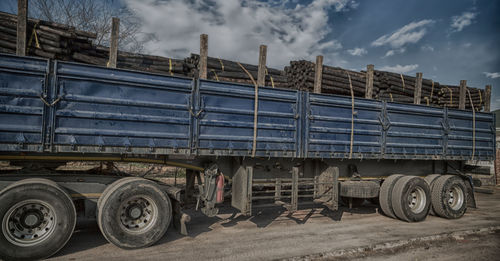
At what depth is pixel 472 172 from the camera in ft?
30.8

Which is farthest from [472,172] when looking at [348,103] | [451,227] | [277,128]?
[277,128]

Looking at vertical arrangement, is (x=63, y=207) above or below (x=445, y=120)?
below

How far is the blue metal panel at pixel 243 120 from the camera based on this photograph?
5.98 m

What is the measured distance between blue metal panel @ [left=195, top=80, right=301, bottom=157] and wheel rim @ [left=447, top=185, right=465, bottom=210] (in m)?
5.17

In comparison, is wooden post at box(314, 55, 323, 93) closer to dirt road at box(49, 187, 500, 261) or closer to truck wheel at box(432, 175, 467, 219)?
dirt road at box(49, 187, 500, 261)

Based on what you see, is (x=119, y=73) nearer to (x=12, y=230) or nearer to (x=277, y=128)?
(x=12, y=230)

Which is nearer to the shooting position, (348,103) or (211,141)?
(211,141)

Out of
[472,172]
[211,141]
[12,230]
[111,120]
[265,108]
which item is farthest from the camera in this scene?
[472,172]

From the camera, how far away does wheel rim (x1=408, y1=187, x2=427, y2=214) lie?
7.81 m

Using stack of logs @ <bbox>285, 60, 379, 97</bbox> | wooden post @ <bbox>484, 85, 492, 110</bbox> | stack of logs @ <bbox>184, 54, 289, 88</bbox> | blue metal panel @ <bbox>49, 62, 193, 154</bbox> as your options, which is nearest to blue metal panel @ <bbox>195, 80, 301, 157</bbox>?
blue metal panel @ <bbox>49, 62, 193, 154</bbox>

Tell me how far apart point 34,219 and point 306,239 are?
479cm

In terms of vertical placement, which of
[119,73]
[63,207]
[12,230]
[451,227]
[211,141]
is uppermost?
[119,73]

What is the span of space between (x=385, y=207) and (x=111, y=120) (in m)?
7.02

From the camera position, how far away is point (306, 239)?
591cm
